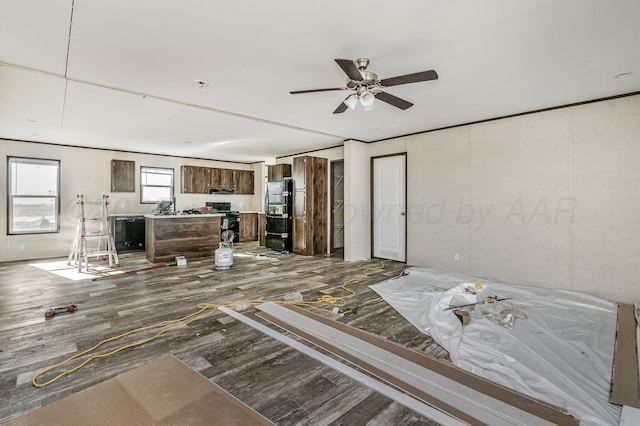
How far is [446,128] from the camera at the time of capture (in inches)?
208

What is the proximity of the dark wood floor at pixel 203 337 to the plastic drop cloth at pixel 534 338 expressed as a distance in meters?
0.26

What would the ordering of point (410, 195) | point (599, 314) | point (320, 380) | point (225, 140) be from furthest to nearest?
point (225, 140), point (410, 195), point (599, 314), point (320, 380)

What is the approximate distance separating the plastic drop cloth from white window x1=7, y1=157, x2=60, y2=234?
741 cm

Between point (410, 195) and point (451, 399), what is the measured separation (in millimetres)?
4395

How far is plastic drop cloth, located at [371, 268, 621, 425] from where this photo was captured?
194 cm

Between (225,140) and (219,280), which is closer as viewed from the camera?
(219,280)

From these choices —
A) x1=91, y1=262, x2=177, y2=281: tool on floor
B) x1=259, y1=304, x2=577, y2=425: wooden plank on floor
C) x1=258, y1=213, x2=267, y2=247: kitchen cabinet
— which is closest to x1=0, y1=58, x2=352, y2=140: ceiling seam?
x1=91, y1=262, x2=177, y2=281: tool on floor

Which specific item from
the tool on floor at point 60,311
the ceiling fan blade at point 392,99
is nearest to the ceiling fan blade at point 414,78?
the ceiling fan blade at point 392,99

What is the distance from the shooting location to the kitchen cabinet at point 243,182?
9.55 meters

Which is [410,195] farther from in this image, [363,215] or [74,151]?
[74,151]

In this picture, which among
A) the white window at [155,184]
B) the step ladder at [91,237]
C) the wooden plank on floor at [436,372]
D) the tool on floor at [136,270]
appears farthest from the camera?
the white window at [155,184]

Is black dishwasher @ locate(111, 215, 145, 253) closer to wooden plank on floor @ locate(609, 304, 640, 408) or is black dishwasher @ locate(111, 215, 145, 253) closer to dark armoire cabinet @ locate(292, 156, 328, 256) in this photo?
dark armoire cabinet @ locate(292, 156, 328, 256)

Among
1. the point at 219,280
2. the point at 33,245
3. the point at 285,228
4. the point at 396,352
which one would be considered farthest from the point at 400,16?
the point at 33,245

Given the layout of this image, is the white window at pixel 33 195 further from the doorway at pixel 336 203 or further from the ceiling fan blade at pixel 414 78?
the ceiling fan blade at pixel 414 78
